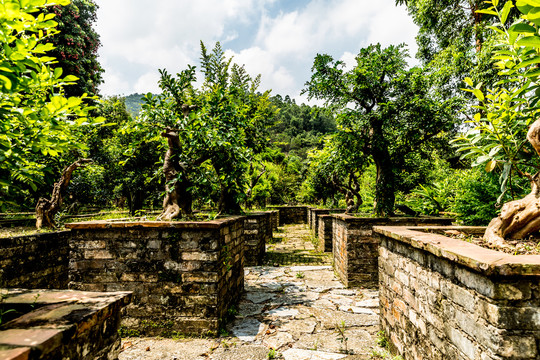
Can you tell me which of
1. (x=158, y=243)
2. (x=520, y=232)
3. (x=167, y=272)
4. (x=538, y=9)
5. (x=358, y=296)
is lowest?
(x=358, y=296)

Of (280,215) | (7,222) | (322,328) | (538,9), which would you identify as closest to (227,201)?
(322,328)

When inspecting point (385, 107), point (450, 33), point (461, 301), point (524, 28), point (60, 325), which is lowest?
point (461, 301)

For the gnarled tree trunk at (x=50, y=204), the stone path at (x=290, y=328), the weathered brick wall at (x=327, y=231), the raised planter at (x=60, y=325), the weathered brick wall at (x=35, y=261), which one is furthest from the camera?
the weathered brick wall at (x=327, y=231)

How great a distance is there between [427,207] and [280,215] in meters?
11.0

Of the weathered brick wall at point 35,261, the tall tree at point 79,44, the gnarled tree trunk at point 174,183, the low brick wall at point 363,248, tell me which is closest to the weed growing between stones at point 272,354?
the gnarled tree trunk at point 174,183

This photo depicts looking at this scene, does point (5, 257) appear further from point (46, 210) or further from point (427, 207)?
point (427, 207)

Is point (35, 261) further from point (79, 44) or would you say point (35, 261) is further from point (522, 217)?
point (79, 44)

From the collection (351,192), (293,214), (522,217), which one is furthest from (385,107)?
(293,214)

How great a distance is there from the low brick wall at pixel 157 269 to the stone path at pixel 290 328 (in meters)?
→ 0.25

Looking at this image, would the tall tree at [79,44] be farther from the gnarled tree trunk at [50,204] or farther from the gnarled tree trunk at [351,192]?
the gnarled tree trunk at [351,192]

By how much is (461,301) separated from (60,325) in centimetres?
226

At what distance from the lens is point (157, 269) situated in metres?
3.41

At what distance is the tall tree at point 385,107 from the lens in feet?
16.9

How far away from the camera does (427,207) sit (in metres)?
6.84
